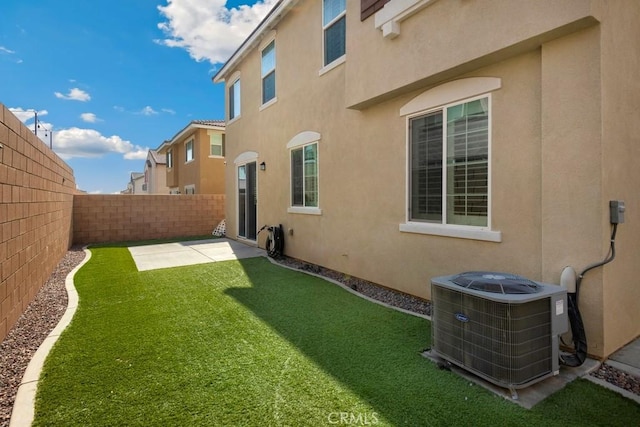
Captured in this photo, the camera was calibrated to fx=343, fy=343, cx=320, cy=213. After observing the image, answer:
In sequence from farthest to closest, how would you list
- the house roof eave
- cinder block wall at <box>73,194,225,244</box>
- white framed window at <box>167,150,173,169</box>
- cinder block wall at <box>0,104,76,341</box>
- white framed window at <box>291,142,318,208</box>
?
white framed window at <box>167,150,173,169</box> → the house roof eave → cinder block wall at <box>73,194,225,244</box> → white framed window at <box>291,142,318,208</box> → cinder block wall at <box>0,104,76,341</box>

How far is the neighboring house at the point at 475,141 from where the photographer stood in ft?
12.2

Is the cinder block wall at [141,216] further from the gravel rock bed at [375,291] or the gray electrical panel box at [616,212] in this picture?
the gray electrical panel box at [616,212]

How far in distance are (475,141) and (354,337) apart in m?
3.22

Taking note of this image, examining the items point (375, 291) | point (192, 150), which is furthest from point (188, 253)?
point (192, 150)

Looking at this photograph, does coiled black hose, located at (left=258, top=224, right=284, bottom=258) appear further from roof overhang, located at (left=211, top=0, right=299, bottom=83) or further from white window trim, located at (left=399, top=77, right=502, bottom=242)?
roof overhang, located at (left=211, top=0, right=299, bottom=83)

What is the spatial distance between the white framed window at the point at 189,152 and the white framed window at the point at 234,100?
7.96m

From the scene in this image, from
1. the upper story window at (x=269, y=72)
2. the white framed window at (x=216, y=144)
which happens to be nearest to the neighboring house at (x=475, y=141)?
the upper story window at (x=269, y=72)

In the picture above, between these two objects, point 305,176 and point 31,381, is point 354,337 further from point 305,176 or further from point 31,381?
point 305,176

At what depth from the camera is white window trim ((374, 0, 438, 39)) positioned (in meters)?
5.25

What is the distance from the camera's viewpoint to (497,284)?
3.33 metres

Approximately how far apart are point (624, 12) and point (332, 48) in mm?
5442

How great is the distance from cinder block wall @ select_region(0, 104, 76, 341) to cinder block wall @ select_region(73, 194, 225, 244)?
21.5 feet

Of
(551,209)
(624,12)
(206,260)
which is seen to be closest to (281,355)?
(551,209)

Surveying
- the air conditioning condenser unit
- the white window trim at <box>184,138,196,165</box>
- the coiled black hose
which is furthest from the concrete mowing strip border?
the white window trim at <box>184,138,196,165</box>
